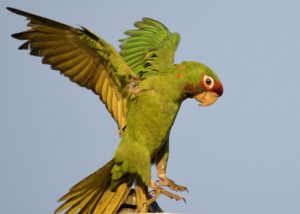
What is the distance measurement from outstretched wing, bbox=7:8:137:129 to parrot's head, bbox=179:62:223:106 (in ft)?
1.88

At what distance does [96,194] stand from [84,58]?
1.43 m

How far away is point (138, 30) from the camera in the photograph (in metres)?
7.43

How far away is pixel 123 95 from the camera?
20.0 ft

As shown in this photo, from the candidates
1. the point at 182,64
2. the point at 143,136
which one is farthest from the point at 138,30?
the point at 143,136

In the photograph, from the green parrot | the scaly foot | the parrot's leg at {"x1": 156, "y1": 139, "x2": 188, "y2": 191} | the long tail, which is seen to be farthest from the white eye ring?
the long tail

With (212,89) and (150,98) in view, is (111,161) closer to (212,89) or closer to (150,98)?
(150,98)

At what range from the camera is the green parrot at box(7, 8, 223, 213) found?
557 cm

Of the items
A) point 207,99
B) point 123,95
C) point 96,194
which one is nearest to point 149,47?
point 123,95

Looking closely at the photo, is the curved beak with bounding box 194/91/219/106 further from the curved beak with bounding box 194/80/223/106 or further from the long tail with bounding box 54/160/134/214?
the long tail with bounding box 54/160/134/214

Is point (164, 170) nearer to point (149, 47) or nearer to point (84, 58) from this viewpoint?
point (84, 58)

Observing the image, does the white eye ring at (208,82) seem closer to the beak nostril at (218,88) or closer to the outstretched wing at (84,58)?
the beak nostril at (218,88)

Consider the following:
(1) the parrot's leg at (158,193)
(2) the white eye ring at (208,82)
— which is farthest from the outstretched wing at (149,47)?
(1) the parrot's leg at (158,193)

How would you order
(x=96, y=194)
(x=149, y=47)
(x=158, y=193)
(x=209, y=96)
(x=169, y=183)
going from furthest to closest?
1. (x=149, y=47)
2. (x=209, y=96)
3. (x=169, y=183)
4. (x=96, y=194)
5. (x=158, y=193)

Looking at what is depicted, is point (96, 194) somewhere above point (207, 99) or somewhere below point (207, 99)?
below
